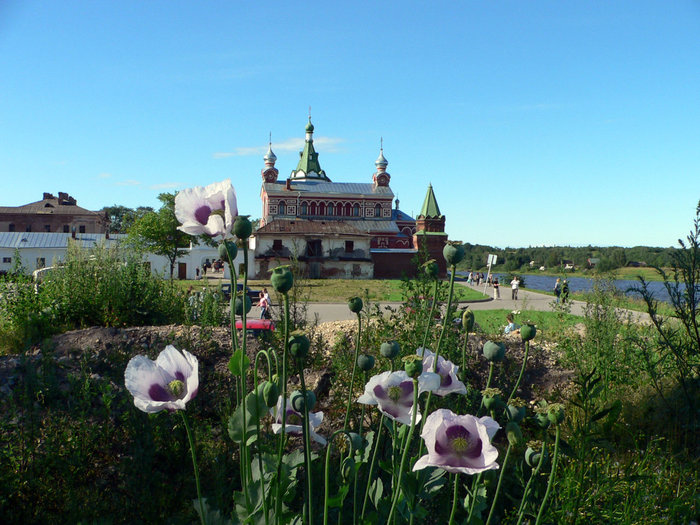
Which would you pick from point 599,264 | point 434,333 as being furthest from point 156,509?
point 599,264

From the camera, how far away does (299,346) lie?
1295 millimetres

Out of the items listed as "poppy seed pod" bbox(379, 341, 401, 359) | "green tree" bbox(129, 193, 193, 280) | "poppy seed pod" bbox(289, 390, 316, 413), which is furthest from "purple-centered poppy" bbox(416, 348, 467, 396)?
"green tree" bbox(129, 193, 193, 280)

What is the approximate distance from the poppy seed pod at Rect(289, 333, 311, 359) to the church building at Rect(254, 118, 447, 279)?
3025cm

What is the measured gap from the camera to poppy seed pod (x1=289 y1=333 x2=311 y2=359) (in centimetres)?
129

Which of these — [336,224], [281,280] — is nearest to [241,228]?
[281,280]

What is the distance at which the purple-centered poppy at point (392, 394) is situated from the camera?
5.06ft

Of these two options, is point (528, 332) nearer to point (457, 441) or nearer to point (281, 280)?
point (457, 441)

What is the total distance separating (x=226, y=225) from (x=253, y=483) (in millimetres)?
788

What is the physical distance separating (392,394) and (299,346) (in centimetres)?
45

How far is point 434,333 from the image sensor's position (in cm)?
486

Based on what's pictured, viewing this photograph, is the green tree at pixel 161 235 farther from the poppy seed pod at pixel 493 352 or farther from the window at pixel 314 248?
the poppy seed pod at pixel 493 352

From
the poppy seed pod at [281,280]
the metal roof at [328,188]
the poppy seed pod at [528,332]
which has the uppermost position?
the metal roof at [328,188]

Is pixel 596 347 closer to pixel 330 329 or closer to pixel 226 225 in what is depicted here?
pixel 330 329

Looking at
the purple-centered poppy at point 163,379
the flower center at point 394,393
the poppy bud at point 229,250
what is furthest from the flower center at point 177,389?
the flower center at point 394,393
